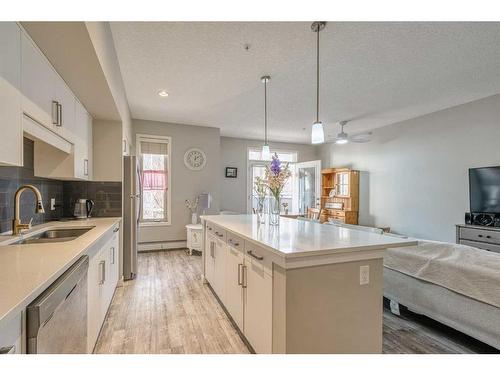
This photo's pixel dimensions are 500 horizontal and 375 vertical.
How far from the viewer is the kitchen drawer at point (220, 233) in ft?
8.17

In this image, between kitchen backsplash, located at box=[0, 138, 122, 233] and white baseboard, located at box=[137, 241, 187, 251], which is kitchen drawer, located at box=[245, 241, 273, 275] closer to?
kitchen backsplash, located at box=[0, 138, 122, 233]

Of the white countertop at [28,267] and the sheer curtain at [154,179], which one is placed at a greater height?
the sheer curtain at [154,179]

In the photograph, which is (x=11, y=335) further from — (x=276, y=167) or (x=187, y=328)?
(x=276, y=167)

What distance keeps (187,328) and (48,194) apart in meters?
2.10

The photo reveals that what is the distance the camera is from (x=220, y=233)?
102 inches

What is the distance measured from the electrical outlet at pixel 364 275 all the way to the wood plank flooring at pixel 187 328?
736mm

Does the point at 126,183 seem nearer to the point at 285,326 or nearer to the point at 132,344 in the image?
the point at 132,344

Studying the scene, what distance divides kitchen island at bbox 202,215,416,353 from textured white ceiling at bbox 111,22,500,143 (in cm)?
181

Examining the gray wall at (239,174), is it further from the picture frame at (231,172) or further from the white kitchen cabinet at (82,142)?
the white kitchen cabinet at (82,142)

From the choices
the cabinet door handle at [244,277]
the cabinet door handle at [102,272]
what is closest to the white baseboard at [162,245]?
the cabinet door handle at [102,272]

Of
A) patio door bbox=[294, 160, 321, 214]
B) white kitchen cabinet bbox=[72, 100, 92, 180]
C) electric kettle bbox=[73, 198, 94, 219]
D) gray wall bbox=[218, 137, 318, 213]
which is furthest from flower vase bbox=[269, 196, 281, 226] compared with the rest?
patio door bbox=[294, 160, 321, 214]

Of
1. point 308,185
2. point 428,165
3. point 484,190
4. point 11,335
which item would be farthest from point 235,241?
point 308,185

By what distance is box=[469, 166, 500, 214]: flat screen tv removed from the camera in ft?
11.7

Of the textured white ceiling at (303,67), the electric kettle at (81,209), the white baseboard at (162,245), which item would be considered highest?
the textured white ceiling at (303,67)
